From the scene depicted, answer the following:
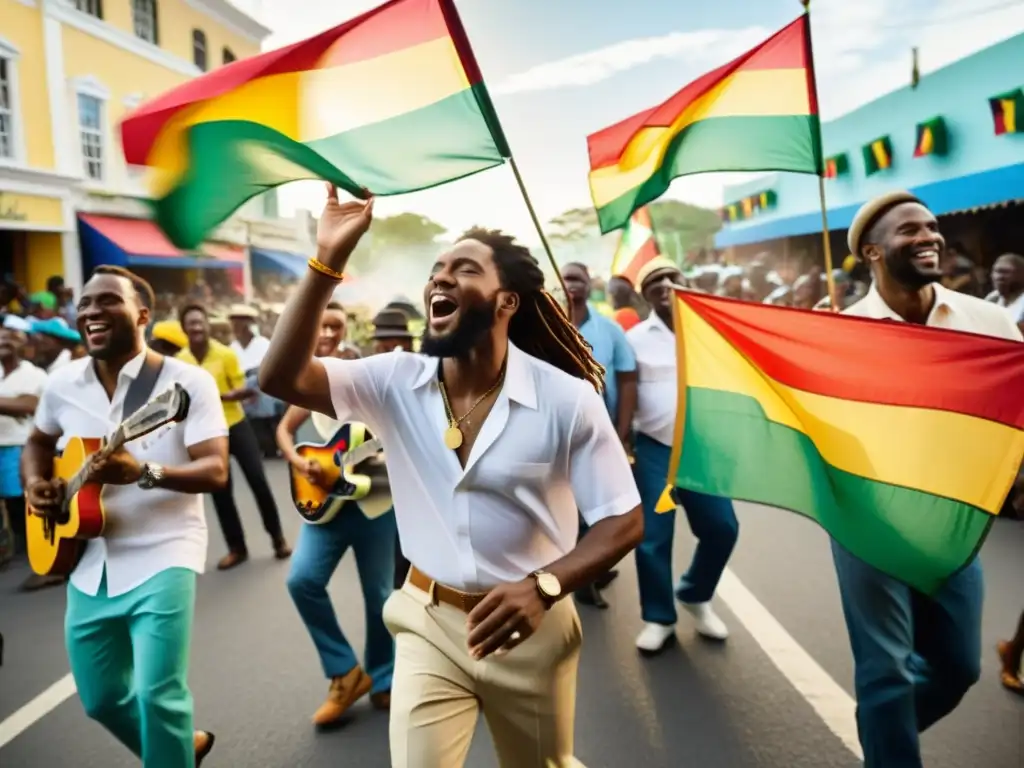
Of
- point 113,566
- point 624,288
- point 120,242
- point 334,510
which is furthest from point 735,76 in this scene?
point 120,242

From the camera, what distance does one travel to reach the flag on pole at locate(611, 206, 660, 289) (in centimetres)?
637

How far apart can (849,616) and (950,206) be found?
10426 millimetres

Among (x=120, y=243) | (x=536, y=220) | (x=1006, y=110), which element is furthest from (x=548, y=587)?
(x=120, y=243)

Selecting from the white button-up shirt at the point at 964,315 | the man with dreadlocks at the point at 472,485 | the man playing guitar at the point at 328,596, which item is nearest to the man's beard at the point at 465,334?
the man with dreadlocks at the point at 472,485

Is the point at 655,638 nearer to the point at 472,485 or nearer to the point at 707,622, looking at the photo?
the point at 707,622

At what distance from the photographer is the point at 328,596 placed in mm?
3594

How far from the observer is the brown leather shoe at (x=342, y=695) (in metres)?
3.42

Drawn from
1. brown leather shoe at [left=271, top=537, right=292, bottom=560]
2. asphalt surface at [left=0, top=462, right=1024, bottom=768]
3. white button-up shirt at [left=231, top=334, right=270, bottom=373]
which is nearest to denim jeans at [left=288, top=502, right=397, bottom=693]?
asphalt surface at [left=0, top=462, right=1024, bottom=768]

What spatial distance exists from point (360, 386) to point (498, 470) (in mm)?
467

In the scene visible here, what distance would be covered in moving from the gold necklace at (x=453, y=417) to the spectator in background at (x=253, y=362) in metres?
7.03

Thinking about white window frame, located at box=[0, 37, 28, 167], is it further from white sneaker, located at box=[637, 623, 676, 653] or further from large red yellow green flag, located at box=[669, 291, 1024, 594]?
large red yellow green flag, located at box=[669, 291, 1024, 594]

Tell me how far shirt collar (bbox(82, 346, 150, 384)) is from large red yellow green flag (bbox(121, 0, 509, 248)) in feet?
1.49

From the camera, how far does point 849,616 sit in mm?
2621

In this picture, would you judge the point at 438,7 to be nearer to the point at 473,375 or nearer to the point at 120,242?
the point at 473,375
